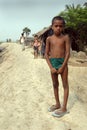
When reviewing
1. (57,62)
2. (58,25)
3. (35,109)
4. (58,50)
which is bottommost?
(35,109)

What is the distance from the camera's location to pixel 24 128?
7.31 metres

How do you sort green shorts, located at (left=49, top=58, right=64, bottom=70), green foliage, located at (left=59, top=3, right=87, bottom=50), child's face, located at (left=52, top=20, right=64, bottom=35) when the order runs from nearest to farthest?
child's face, located at (left=52, top=20, right=64, bottom=35) < green shorts, located at (left=49, top=58, right=64, bottom=70) < green foliage, located at (left=59, top=3, right=87, bottom=50)

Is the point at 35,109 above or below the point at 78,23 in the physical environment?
above

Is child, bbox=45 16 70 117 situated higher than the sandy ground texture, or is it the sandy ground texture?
child, bbox=45 16 70 117

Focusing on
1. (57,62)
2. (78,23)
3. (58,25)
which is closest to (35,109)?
(57,62)

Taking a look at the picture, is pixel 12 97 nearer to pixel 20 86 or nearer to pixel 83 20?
pixel 20 86

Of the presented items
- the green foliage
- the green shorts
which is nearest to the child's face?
the green shorts

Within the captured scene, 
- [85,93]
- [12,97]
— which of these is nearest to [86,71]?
[85,93]

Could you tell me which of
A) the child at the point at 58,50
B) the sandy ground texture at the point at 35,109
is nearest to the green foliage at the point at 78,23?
the sandy ground texture at the point at 35,109

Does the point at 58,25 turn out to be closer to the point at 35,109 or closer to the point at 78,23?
the point at 35,109

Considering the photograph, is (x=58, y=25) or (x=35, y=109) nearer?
(x=58, y=25)

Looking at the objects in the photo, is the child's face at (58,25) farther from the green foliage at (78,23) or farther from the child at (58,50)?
the green foliage at (78,23)

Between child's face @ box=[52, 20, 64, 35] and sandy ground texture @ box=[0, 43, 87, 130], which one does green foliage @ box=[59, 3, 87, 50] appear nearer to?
sandy ground texture @ box=[0, 43, 87, 130]

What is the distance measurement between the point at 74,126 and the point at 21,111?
1.66 meters
